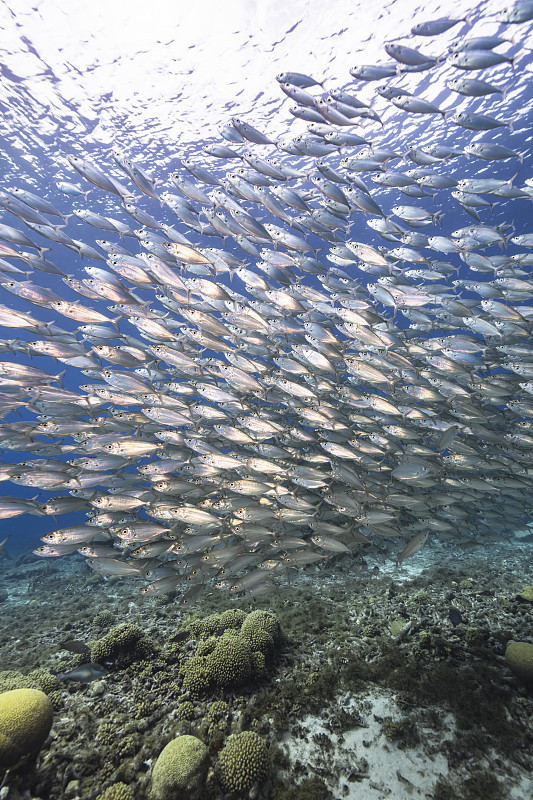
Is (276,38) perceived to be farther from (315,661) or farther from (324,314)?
(315,661)

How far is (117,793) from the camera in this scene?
319 centimetres

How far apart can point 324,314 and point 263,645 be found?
652 cm

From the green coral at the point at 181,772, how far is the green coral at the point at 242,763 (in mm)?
210

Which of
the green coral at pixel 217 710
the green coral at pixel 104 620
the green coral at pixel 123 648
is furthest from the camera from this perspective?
the green coral at pixel 104 620

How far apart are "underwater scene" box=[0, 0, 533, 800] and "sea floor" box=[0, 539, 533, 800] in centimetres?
3

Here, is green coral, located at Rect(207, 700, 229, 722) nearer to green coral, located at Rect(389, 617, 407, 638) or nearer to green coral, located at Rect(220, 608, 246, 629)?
green coral, located at Rect(220, 608, 246, 629)

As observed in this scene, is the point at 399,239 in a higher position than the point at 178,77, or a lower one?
lower

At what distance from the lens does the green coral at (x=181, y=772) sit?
3186 mm

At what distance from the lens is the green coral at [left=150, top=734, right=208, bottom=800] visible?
10.5 ft

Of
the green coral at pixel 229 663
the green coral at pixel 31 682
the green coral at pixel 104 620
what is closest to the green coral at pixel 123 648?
the green coral at pixel 31 682

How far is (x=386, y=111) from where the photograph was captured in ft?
44.7

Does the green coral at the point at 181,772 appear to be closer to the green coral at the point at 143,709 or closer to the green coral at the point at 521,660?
the green coral at the point at 143,709

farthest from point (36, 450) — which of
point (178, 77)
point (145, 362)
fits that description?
point (178, 77)

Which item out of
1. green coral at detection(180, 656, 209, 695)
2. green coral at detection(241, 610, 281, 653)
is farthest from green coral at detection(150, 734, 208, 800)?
green coral at detection(241, 610, 281, 653)
